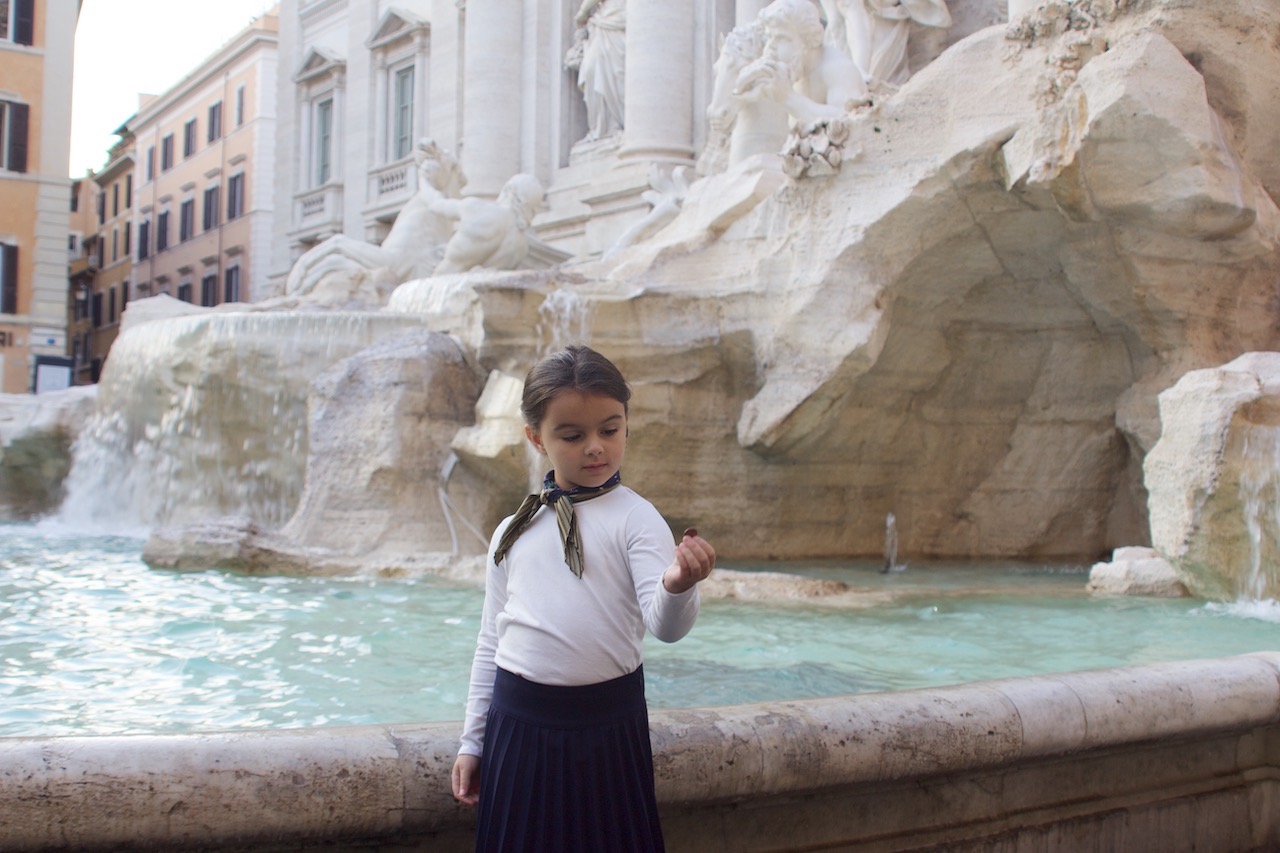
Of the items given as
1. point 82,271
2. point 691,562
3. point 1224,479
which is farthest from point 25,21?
point 691,562

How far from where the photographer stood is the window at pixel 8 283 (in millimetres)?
24625

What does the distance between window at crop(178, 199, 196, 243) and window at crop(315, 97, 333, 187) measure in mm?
11457

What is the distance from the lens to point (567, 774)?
163cm

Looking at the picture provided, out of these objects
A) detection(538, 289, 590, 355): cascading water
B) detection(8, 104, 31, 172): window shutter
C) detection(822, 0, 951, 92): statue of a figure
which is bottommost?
detection(538, 289, 590, 355): cascading water

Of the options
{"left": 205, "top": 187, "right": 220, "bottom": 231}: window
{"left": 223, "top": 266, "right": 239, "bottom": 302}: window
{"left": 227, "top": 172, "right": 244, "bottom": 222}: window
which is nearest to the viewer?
{"left": 223, "top": 266, "right": 239, "bottom": 302}: window

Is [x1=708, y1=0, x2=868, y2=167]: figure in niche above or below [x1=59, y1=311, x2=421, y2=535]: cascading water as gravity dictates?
above

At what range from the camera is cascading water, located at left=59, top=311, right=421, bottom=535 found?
28.7 feet

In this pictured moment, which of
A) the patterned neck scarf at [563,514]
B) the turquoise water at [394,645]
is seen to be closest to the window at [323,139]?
the turquoise water at [394,645]

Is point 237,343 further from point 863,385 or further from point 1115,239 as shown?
point 1115,239

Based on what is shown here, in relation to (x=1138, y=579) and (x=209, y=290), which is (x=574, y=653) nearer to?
(x=1138, y=579)

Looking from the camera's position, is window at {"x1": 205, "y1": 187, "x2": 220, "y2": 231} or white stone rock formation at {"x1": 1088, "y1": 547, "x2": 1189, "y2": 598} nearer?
white stone rock formation at {"x1": 1088, "y1": 547, "x2": 1189, "y2": 598}

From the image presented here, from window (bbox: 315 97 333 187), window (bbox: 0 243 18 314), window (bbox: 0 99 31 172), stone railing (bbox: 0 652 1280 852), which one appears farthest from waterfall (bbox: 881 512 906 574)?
window (bbox: 0 99 31 172)

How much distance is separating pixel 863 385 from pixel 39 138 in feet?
76.1

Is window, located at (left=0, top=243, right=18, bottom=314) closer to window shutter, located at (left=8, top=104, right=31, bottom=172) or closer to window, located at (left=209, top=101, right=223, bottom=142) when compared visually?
window shutter, located at (left=8, top=104, right=31, bottom=172)
